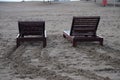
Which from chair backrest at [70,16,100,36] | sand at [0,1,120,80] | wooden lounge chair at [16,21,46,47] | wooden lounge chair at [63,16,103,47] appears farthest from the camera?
chair backrest at [70,16,100,36]

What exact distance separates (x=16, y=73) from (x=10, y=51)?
10.6ft

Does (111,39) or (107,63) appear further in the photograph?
(111,39)

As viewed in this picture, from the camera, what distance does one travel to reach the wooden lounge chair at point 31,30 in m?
13.2

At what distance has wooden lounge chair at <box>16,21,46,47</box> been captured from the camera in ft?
43.5

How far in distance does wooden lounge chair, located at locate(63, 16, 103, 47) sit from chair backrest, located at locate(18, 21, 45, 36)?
3.90 ft

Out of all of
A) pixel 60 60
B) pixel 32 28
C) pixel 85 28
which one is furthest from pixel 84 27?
pixel 60 60

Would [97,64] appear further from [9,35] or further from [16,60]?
[9,35]

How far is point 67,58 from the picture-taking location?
1107 centimetres

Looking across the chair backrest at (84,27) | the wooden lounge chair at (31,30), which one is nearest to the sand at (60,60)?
the wooden lounge chair at (31,30)

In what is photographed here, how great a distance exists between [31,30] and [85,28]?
2097 millimetres

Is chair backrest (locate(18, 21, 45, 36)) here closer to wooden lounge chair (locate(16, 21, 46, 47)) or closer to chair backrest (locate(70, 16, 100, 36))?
wooden lounge chair (locate(16, 21, 46, 47))

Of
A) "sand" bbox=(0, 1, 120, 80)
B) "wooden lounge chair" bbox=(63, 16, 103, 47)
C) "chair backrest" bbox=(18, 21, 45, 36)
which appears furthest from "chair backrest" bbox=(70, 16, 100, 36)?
"chair backrest" bbox=(18, 21, 45, 36)

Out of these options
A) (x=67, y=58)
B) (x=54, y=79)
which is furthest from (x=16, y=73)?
(x=67, y=58)

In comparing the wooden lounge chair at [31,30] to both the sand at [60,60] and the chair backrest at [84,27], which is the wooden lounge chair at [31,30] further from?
the chair backrest at [84,27]
